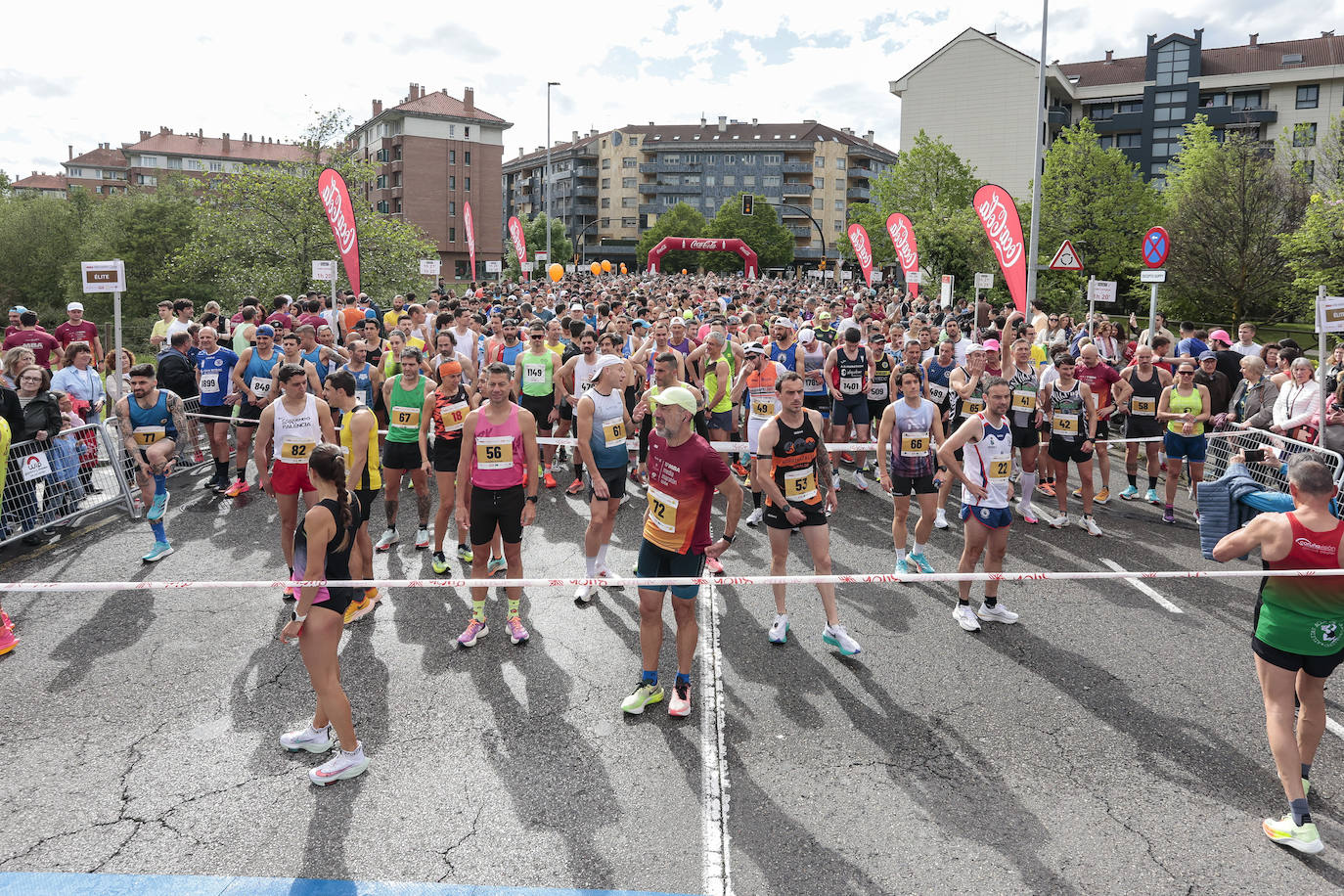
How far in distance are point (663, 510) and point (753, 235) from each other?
3752 inches

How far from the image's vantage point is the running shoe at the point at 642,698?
17.7ft

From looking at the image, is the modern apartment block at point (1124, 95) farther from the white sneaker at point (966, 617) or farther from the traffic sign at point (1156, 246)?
the white sneaker at point (966, 617)

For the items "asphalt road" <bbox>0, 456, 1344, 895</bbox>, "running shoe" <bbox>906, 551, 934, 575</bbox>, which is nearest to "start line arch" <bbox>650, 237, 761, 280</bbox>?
"running shoe" <bbox>906, 551, 934, 575</bbox>

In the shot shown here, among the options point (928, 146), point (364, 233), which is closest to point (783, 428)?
point (364, 233)

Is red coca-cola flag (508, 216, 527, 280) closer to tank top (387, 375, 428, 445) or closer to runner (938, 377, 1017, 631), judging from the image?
tank top (387, 375, 428, 445)

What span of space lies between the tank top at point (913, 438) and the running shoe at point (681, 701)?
3431mm

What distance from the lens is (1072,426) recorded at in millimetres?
9734

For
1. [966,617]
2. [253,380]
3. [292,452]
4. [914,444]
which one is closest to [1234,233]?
[914,444]

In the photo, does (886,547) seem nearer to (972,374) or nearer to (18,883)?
(972,374)

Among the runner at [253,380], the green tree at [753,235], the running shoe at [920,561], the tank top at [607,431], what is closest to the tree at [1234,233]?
the running shoe at [920,561]

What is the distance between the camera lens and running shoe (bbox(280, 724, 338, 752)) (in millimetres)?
4969

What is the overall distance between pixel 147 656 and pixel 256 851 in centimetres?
279

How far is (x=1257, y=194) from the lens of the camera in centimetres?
2709

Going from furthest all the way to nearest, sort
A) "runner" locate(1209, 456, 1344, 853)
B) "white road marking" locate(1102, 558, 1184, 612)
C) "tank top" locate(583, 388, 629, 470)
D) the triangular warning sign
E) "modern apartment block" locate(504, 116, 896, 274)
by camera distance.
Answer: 1. "modern apartment block" locate(504, 116, 896, 274)
2. the triangular warning sign
3. "tank top" locate(583, 388, 629, 470)
4. "white road marking" locate(1102, 558, 1184, 612)
5. "runner" locate(1209, 456, 1344, 853)
